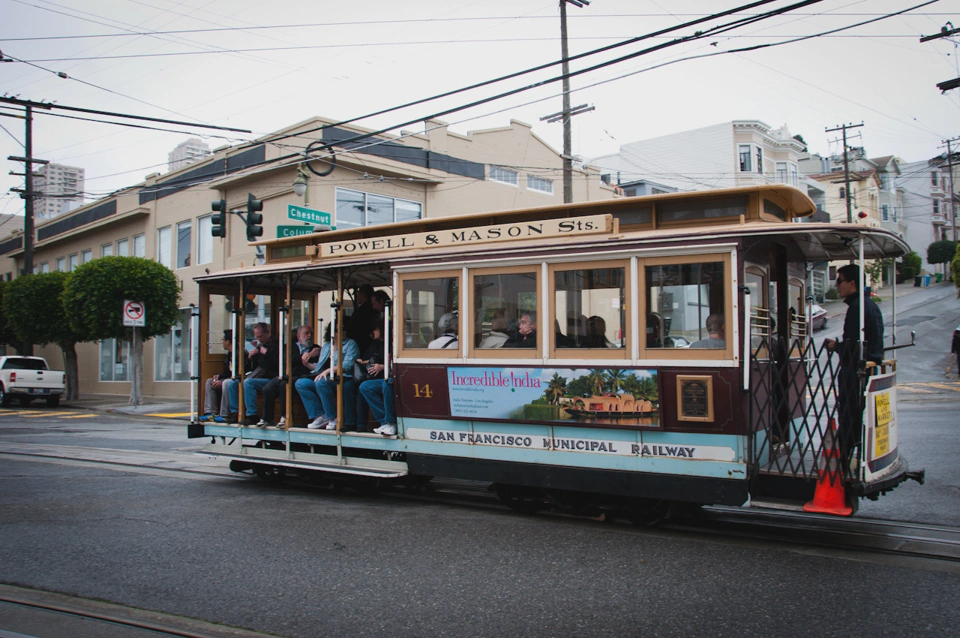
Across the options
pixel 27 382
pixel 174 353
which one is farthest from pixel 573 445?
pixel 174 353

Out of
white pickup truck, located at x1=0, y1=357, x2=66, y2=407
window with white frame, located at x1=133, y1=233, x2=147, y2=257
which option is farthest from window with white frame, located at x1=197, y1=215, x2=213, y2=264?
white pickup truck, located at x1=0, y1=357, x2=66, y2=407

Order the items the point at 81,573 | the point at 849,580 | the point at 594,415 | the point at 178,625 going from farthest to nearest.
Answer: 1. the point at 594,415
2. the point at 81,573
3. the point at 849,580
4. the point at 178,625

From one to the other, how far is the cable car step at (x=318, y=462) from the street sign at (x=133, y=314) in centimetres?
1372

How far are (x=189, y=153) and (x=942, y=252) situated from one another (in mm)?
52955

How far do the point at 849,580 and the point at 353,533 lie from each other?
3955 mm

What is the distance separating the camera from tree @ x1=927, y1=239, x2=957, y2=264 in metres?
53.9

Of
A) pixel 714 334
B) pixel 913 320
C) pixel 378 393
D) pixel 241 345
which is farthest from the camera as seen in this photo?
pixel 913 320

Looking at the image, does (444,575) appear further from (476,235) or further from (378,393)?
(476,235)

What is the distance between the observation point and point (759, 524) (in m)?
6.48

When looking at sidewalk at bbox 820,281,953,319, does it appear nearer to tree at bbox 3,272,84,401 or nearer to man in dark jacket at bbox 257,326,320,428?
man in dark jacket at bbox 257,326,320,428

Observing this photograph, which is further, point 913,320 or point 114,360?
point 913,320

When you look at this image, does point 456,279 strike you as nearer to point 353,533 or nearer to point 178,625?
point 353,533

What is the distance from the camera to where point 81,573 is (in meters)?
5.39

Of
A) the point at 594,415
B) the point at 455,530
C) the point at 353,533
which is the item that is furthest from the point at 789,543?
the point at 353,533
